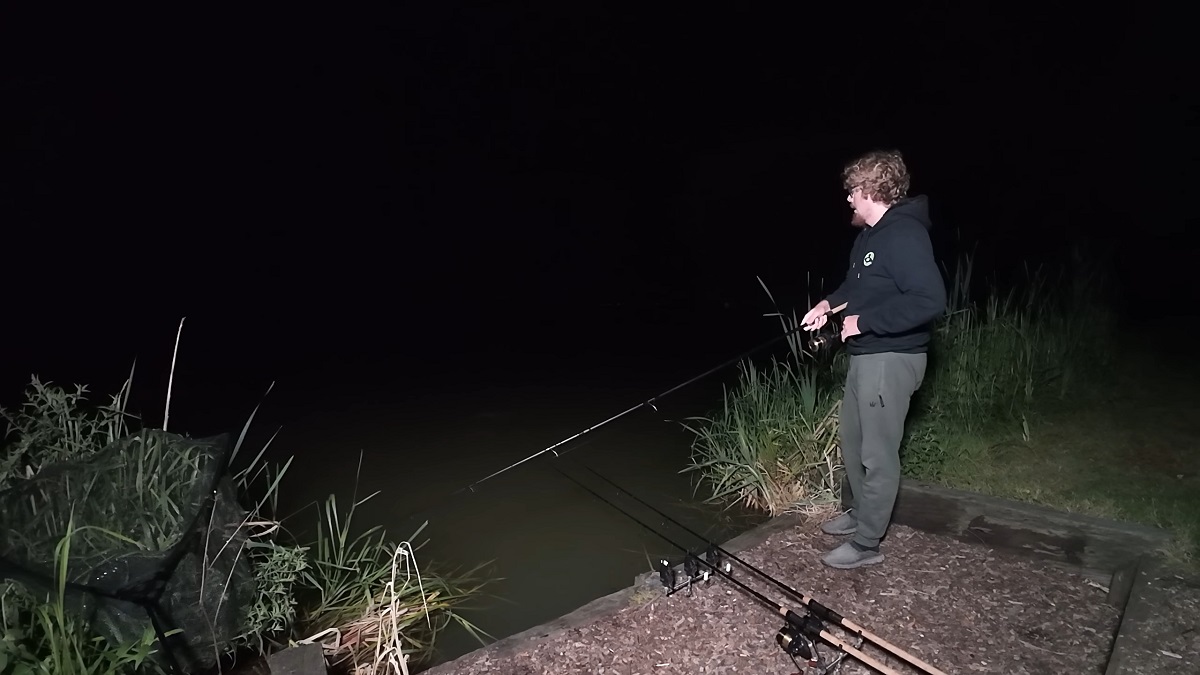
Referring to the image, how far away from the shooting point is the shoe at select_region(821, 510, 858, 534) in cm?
418

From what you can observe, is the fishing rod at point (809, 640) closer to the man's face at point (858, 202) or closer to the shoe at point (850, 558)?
the shoe at point (850, 558)

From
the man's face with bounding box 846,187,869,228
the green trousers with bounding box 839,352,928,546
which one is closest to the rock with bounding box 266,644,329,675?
the green trousers with bounding box 839,352,928,546

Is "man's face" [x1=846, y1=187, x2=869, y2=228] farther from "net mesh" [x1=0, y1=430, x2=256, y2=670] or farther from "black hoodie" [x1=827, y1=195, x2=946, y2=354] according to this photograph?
"net mesh" [x1=0, y1=430, x2=256, y2=670]

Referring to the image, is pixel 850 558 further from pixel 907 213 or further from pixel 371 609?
pixel 371 609

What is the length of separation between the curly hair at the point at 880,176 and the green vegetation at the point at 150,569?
2502 millimetres

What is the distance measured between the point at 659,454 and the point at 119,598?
3.76 metres

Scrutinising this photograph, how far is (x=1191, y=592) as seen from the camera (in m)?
3.19

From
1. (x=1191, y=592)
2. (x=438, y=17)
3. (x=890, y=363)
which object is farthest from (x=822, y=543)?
(x=438, y=17)

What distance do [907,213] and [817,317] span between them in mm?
606

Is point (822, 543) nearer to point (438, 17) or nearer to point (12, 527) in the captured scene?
point (12, 527)

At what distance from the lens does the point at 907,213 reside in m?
3.42

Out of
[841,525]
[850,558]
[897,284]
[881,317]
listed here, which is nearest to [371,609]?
[850,558]

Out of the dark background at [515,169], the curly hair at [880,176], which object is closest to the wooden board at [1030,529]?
the curly hair at [880,176]

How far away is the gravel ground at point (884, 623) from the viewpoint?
314 centimetres
